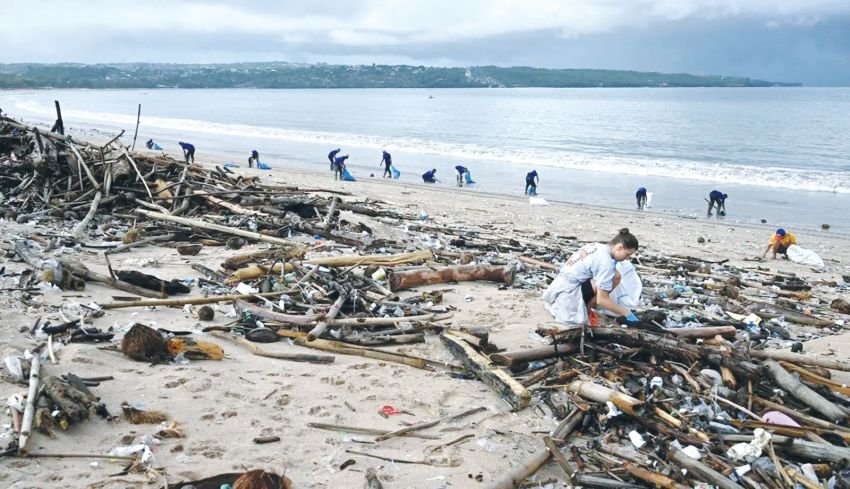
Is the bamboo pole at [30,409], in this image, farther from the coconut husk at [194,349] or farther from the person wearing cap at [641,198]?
the person wearing cap at [641,198]

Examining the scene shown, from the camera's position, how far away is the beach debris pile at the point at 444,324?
14.0 feet

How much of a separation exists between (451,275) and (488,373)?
3.38m

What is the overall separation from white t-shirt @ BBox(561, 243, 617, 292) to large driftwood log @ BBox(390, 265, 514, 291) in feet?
6.99

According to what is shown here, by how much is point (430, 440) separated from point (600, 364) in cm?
175

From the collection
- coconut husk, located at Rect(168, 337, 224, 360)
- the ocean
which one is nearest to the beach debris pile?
coconut husk, located at Rect(168, 337, 224, 360)

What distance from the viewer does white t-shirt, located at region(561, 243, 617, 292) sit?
20.6 feet

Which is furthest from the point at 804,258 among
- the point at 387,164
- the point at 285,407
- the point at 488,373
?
the point at 387,164

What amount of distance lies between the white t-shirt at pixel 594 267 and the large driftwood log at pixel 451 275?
2130mm

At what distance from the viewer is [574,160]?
34562 mm

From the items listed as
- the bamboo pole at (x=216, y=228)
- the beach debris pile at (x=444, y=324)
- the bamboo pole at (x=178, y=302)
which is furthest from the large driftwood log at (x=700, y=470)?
the bamboo pole at (x=216, y=228)

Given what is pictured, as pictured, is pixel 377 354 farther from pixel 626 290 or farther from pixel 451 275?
pixel 451 275

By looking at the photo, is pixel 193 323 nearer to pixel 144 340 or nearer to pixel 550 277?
pixel 144 340

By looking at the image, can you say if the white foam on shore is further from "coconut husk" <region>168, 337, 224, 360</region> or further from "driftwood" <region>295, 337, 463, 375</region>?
"coconut husk" <region>168, 337, 224, 360</region>

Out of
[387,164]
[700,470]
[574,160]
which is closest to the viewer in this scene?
[700,470]
